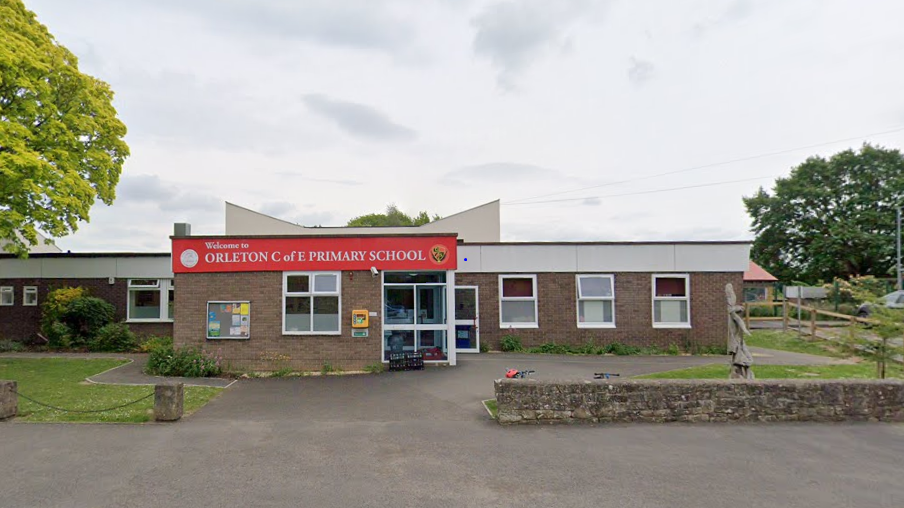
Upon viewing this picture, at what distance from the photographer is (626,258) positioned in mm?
17312

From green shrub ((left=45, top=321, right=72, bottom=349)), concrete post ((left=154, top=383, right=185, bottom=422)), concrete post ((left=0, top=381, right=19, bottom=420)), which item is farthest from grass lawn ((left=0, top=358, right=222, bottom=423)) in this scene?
green shrub ((left=45, top=321, right=72, bottom=349))

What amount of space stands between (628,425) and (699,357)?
9.23m

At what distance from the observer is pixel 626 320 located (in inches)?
674

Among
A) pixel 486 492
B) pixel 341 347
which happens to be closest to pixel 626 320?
pixel 341 347

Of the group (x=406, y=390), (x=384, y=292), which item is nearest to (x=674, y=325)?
(x=384, y=292)

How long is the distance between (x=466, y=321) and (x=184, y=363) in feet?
27.5

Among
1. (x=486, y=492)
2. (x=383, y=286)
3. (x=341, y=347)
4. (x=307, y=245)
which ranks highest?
(x=307, y=245)

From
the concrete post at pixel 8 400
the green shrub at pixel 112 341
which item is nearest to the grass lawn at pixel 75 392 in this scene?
the concrete post at pixel 8 400

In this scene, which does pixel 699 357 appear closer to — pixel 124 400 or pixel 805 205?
pixel 124 400

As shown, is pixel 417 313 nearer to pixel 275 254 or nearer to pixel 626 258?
pixel 275 254

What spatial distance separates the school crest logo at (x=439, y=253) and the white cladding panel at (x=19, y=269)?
52.0 ft

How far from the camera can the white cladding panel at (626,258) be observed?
17250mm

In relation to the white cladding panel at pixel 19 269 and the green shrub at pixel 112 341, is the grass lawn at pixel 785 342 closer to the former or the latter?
the green shrub at pixel 112 341

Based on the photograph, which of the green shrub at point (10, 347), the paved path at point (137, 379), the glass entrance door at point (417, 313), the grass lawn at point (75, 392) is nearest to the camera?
the grass lawn at point (75, 392)
